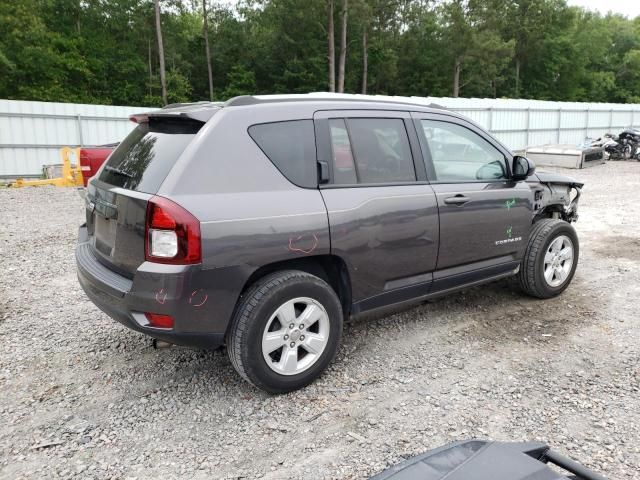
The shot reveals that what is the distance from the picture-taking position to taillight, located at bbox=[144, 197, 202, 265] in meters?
2.76

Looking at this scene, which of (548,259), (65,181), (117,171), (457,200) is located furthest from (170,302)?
(65,181)

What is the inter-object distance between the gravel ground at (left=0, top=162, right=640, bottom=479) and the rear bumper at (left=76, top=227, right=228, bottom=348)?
0.54 meters

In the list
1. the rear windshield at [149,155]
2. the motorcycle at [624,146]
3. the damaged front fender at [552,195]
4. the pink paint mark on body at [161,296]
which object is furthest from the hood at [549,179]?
the motorcycle at [624,146]

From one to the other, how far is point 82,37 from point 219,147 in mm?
37642

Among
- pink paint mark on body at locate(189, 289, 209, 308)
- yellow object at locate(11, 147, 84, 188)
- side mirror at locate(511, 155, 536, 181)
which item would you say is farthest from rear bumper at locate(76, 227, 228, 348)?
yellow object at locate(11, 147, 84, 188)

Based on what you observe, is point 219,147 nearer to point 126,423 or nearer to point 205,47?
point 126,423

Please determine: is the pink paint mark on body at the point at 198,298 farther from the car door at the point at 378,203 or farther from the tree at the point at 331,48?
the tree at the point at 331,48

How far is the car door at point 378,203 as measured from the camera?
3.37 m

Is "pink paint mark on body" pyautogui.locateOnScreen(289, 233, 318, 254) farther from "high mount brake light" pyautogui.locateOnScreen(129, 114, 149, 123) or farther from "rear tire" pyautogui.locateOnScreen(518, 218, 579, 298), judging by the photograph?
"rear tire" pyautogui.locateOnScreen(518, 218, 579, 298)

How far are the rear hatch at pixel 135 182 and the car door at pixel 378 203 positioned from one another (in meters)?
0.89

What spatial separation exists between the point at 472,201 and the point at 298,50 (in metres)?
39.7

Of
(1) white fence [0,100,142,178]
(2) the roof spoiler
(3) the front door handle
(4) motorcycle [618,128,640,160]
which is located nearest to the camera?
(2) the roof spoiler

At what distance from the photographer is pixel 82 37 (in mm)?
34625

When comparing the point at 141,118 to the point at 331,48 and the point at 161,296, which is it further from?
the point at 331,48
